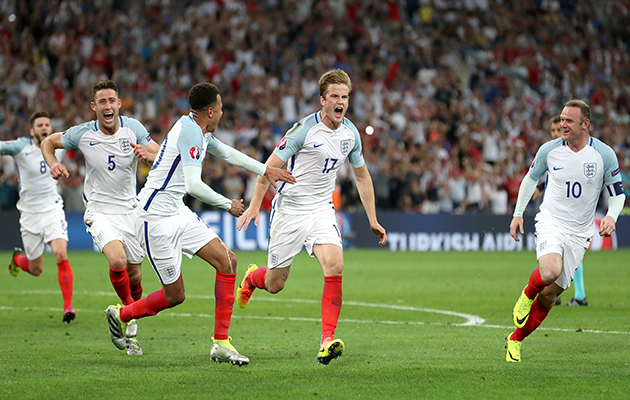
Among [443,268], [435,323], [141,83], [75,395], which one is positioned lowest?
[443,268]

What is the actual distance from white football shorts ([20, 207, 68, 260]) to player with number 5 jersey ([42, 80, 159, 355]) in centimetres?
270

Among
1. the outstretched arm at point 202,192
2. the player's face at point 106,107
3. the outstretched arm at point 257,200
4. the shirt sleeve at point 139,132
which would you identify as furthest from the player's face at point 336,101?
the player's face at point 106,107

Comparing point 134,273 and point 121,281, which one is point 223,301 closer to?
point 121,281

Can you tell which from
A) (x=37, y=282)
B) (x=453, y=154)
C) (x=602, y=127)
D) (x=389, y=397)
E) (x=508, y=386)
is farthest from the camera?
(x=602, y=127)

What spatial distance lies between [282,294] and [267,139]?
10859 millimetres

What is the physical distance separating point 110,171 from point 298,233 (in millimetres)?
2348

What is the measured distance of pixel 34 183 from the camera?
1213 centimetres

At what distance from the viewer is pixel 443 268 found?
19031 millimetres

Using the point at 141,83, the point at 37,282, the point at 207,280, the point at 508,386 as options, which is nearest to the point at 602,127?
the point at 141,83

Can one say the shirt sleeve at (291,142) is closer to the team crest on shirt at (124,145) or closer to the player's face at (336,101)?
the player's face at (336,101)

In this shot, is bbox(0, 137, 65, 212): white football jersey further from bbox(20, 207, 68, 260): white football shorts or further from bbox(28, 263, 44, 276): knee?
bbox(28, 263, 44, 276): knee

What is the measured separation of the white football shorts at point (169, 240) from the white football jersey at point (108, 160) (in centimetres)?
153

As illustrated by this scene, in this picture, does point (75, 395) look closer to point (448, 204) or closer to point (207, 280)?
point (207, 280)

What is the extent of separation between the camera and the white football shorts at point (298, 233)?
310 inches
